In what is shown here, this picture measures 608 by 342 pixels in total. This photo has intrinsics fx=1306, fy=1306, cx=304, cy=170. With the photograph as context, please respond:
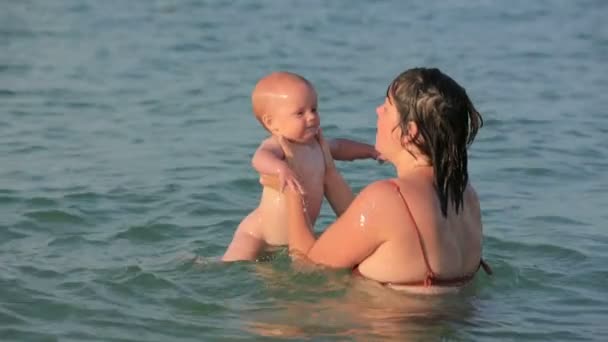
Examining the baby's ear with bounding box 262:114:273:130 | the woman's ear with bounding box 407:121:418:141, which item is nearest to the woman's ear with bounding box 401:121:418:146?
the woman's ear with bounding box 407:121:418:141

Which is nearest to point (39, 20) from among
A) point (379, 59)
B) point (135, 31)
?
point (135, 31)

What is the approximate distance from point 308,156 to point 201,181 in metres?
2.47

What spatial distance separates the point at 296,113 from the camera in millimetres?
6109

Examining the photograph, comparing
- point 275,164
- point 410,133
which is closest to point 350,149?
point 275,164

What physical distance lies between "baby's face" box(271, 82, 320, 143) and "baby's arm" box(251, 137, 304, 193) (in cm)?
8

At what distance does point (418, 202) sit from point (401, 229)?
132 millimetres

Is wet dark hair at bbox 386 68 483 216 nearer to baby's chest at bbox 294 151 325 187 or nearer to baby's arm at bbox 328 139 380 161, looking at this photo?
baby's chest at bbox 294 151 325 187

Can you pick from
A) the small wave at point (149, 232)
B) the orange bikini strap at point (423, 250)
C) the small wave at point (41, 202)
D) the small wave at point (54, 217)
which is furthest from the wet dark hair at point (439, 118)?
the small wave at point (41, 202)

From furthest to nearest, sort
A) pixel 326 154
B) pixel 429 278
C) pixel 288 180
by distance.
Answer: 1. pixel 326 154
2. pixel 288 180
3. pixel 429 278

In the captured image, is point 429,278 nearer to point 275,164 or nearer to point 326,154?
point 275,164

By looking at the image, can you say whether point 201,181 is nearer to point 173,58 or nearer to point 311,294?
point 311,294

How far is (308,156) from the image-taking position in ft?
20.6

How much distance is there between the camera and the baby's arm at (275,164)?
5.82 m

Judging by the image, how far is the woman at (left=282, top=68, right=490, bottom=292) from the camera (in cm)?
532
